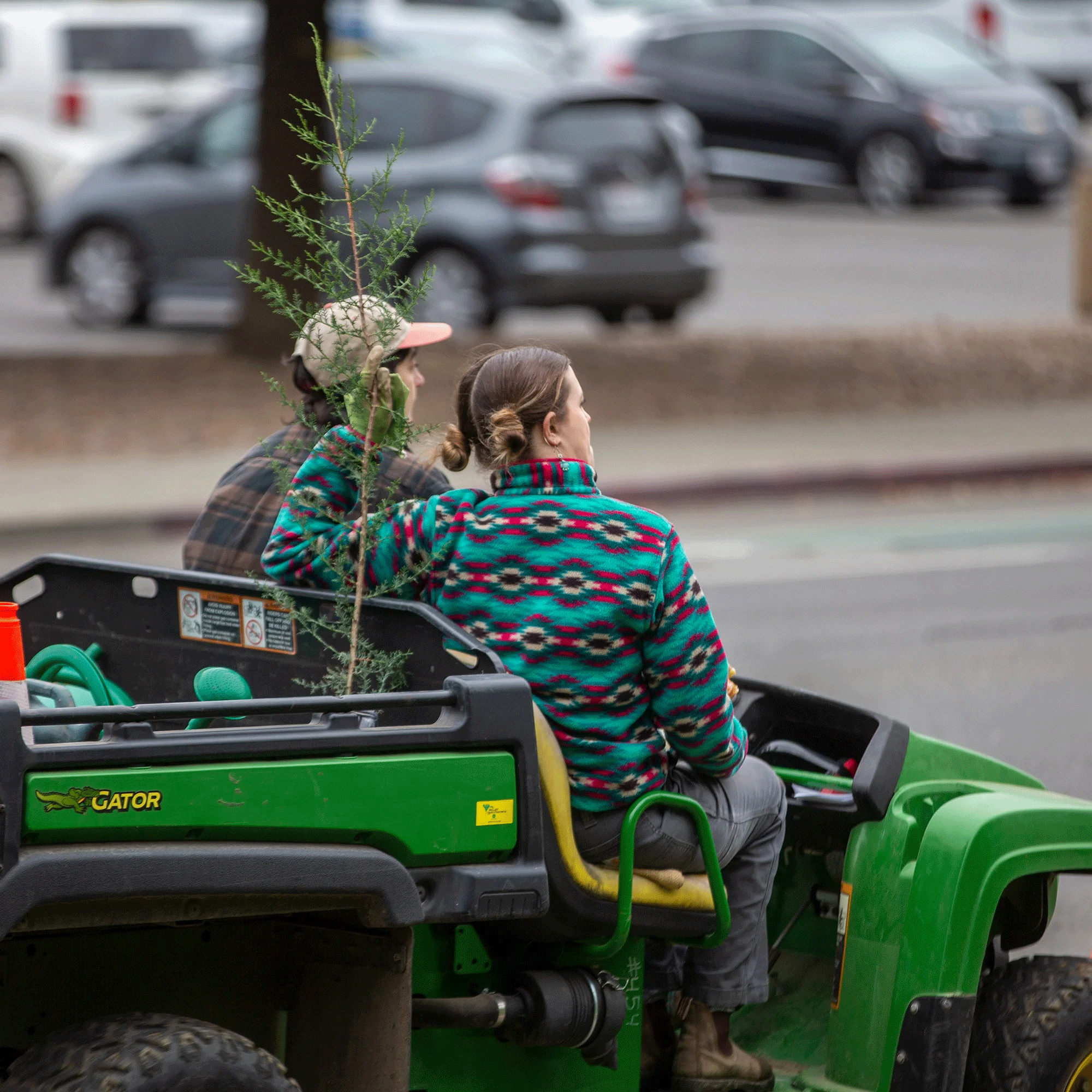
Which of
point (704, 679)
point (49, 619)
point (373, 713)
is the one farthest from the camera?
point (49, 619)

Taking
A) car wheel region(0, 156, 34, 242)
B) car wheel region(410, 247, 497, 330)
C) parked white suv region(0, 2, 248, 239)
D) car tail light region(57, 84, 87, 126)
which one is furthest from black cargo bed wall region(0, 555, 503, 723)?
car wheel region(0, 156, 34, 242)

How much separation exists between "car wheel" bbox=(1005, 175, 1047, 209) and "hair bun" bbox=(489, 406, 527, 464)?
2168 centimetres

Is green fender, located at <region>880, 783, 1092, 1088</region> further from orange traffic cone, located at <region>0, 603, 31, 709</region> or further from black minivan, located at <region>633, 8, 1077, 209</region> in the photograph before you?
black minivan, located at <region>633, 8, 1077, 209</region>

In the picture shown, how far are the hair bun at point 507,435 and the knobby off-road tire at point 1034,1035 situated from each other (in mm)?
1369

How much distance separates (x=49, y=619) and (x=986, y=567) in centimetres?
760

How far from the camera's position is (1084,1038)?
3703mm

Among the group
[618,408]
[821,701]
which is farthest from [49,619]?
[618,408]

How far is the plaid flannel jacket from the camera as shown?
4191mm

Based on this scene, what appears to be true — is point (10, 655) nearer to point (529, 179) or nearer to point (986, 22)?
point (529, 179)

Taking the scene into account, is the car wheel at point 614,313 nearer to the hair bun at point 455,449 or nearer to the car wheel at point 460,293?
the car wheel at point 460,293

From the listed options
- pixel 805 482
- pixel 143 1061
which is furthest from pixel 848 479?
pixel 143 1061

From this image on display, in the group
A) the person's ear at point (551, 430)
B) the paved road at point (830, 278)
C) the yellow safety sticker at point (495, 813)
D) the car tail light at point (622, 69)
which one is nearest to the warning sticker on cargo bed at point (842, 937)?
the yellow safety sticker at point (495, 813)

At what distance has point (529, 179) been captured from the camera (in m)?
15.5

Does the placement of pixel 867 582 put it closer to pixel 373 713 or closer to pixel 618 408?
pixel 618 408
